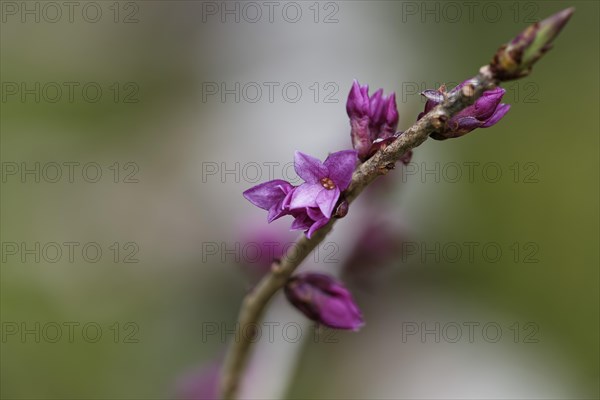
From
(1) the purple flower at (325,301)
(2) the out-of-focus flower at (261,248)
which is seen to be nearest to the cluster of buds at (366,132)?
(1) the purple flower at (325,301)

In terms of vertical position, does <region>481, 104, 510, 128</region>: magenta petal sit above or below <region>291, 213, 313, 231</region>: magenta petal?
above

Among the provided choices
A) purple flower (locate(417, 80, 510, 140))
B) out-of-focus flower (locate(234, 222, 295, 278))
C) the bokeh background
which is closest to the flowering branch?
purple flower (locate(417, 80, 510, 140))

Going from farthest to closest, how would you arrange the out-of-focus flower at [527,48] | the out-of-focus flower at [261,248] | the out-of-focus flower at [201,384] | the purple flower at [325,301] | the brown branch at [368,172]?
the out-of-focus flower at [201,384] → the out-of-focus flower at [261,248] → the purple flower at [325,301] → the brown branch at [368,172] → the out-of-focus flower at [527,48]

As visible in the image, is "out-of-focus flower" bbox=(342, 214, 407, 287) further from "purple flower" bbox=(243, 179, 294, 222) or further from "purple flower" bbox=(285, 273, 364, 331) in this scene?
"purple flower" bbox=(243, 179, 294, 222)

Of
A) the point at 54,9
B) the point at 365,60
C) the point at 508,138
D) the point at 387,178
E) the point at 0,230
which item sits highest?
the point at 54,9

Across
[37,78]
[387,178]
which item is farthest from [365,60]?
[37,78]

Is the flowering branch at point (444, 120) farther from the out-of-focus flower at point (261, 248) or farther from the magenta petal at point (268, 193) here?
the out-of-focus flower at point (261, 248)

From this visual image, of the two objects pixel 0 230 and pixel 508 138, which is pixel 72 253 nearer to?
pixel 0 230
